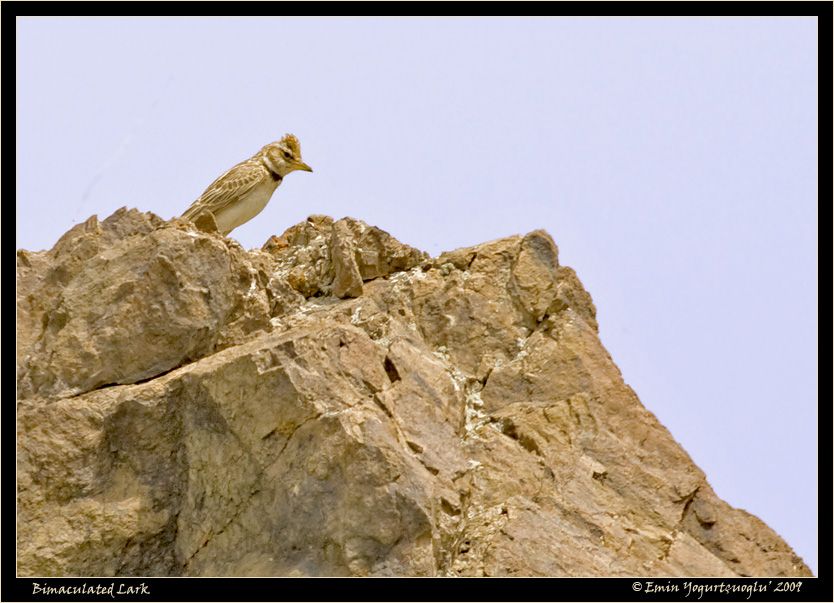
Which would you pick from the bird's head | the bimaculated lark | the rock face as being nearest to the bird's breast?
the bimaculated lark

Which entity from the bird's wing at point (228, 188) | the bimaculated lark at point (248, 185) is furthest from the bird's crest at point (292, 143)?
the bird's wing at point (228, 188)

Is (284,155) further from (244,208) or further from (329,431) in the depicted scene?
(329,431)

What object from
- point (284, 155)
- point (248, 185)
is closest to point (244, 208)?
point (248, 185)

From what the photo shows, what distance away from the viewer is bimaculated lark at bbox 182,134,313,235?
15760 mm

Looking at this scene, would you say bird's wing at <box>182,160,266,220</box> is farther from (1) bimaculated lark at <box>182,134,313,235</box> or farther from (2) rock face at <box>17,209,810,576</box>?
(2) rock face at <box>17,209,810,576</box>

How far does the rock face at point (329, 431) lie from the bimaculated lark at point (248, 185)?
3.25m

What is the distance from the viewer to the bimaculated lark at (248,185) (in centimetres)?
1576

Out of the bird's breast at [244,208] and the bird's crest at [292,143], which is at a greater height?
the bird's crest at [292,143]

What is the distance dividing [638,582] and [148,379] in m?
4.36

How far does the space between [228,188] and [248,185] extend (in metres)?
0.25

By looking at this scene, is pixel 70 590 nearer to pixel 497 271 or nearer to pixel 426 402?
pixel 426 402

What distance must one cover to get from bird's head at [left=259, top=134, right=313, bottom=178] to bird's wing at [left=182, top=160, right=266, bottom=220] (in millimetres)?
288

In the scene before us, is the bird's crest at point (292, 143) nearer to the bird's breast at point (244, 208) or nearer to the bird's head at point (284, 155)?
the bird's head at point (284, 155)

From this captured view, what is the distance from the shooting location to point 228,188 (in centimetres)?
1587
